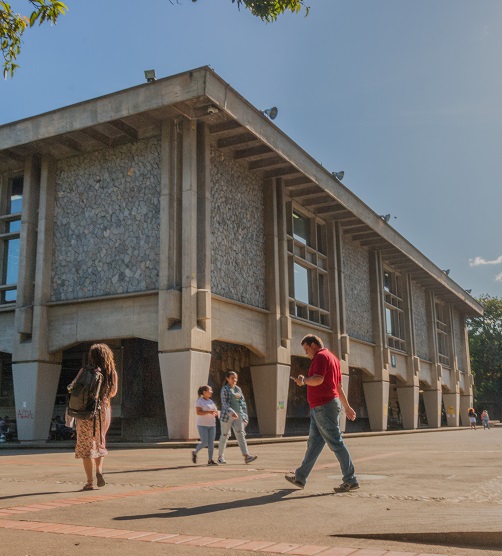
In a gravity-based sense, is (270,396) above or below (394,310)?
below

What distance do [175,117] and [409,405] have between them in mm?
24811

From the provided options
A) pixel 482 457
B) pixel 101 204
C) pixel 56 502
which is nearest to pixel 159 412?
pixel 101 204

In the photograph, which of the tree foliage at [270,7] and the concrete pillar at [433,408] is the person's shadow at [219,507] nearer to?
the tree foliage at [270,7]

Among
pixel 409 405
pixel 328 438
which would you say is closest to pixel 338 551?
pixel 328 438

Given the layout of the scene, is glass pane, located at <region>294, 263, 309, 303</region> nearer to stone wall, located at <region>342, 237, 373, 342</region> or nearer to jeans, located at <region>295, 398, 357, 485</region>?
stone wall, located at <region>342, 237, 373, 342</region>

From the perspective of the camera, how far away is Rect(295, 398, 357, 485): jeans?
7.09m

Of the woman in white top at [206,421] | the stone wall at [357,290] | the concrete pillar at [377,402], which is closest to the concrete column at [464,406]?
the concrete pillar at [377,402]

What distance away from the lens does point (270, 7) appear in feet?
18.2

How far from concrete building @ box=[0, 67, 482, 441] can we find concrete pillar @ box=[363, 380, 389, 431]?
733 centimetres

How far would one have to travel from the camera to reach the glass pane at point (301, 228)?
30003 millimetres

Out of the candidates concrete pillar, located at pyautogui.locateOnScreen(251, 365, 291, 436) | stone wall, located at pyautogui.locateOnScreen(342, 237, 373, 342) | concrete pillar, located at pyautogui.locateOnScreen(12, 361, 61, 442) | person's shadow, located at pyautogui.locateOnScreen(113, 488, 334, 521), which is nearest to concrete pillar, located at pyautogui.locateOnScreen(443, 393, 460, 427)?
stone wall, located at pyautogui.locateOnScreen(342, 237, 373, 342)

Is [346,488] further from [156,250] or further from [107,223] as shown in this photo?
[107,223]

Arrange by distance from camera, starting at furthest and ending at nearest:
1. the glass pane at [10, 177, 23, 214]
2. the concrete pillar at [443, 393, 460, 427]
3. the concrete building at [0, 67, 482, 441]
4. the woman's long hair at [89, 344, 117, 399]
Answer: the concrete pillar at [443, 393, 460, 427] → the glass pane at [10, 177, 23, 214] → the concrete building at [0, 67, 482, 441] → the woman's long hair at [89, 344, 117, 399]

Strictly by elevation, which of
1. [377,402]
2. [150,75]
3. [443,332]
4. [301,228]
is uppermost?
[150,75]
